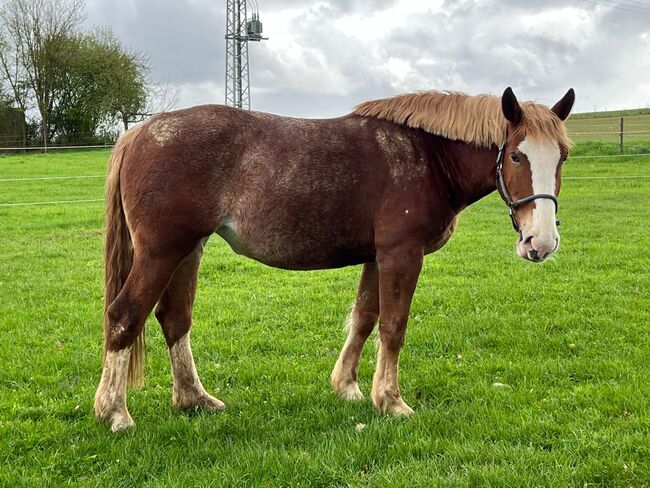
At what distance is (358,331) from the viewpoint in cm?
462

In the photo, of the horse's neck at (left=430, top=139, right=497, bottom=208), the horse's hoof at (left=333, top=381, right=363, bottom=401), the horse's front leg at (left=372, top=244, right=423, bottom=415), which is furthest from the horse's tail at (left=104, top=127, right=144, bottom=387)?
the horse's neck at (left=430, top=139, right=497, bottom=208)

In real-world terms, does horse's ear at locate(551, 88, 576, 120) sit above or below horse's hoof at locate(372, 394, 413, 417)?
above

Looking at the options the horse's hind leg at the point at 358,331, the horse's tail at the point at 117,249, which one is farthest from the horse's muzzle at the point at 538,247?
the horse's tail at the point at 117,249

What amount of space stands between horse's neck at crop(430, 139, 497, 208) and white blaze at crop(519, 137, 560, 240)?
394 millimetres

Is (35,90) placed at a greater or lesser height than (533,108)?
greater

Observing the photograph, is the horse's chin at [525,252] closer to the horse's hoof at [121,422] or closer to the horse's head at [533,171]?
the horse's head at [533,171]

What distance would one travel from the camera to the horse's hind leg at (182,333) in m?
4.35

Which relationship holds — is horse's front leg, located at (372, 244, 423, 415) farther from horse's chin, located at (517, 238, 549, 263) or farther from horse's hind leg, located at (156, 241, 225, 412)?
horse's hind leg, located at (156, 241, 225, 412)

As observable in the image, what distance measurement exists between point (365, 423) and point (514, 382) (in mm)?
1382

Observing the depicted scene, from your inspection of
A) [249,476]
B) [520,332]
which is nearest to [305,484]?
[249,476]

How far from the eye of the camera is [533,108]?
12.4ft

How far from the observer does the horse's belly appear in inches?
156

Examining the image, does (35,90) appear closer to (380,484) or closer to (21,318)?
(21,318)

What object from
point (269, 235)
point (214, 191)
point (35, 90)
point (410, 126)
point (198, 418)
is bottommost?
point (198, 418)
